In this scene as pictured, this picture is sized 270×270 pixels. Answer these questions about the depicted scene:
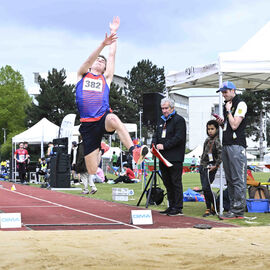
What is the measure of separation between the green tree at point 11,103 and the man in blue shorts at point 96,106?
207 feet

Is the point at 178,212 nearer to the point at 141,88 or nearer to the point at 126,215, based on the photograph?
the point at 126,215

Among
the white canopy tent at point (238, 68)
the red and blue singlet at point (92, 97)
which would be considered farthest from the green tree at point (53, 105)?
the red and blue singlet at point (92, 97)

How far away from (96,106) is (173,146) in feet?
11.4

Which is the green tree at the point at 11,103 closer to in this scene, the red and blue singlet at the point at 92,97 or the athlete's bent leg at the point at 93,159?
the athlete's bent leg at the point at 93,159

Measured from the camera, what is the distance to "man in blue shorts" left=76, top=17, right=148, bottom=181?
575 centimetres

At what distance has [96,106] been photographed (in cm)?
580

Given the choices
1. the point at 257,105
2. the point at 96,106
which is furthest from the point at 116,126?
the point at 257,105

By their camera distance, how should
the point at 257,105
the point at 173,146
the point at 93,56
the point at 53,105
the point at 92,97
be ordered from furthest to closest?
the point at 53,105
the point at 257,105
the point at 173,146
the point at 93,56
the point at 92,97

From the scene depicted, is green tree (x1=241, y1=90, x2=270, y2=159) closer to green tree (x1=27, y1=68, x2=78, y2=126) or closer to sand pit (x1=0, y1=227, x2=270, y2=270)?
green tree (x1=27, y1=68, x2=78, y2=126)

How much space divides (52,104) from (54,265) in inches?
2433

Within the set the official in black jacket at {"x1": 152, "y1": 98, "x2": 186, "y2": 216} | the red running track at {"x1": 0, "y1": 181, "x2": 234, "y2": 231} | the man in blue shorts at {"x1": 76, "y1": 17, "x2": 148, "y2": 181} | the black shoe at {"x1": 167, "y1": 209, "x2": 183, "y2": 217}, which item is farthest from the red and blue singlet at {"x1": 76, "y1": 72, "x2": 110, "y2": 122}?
the black shoe at {"x1": 167, "y1": 209, "x2": 183, "y2": 217}

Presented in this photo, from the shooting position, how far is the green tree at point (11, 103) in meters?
69.0

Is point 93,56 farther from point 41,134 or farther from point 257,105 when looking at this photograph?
point 257,105

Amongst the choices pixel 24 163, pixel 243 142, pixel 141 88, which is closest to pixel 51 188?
pixel 24 163
